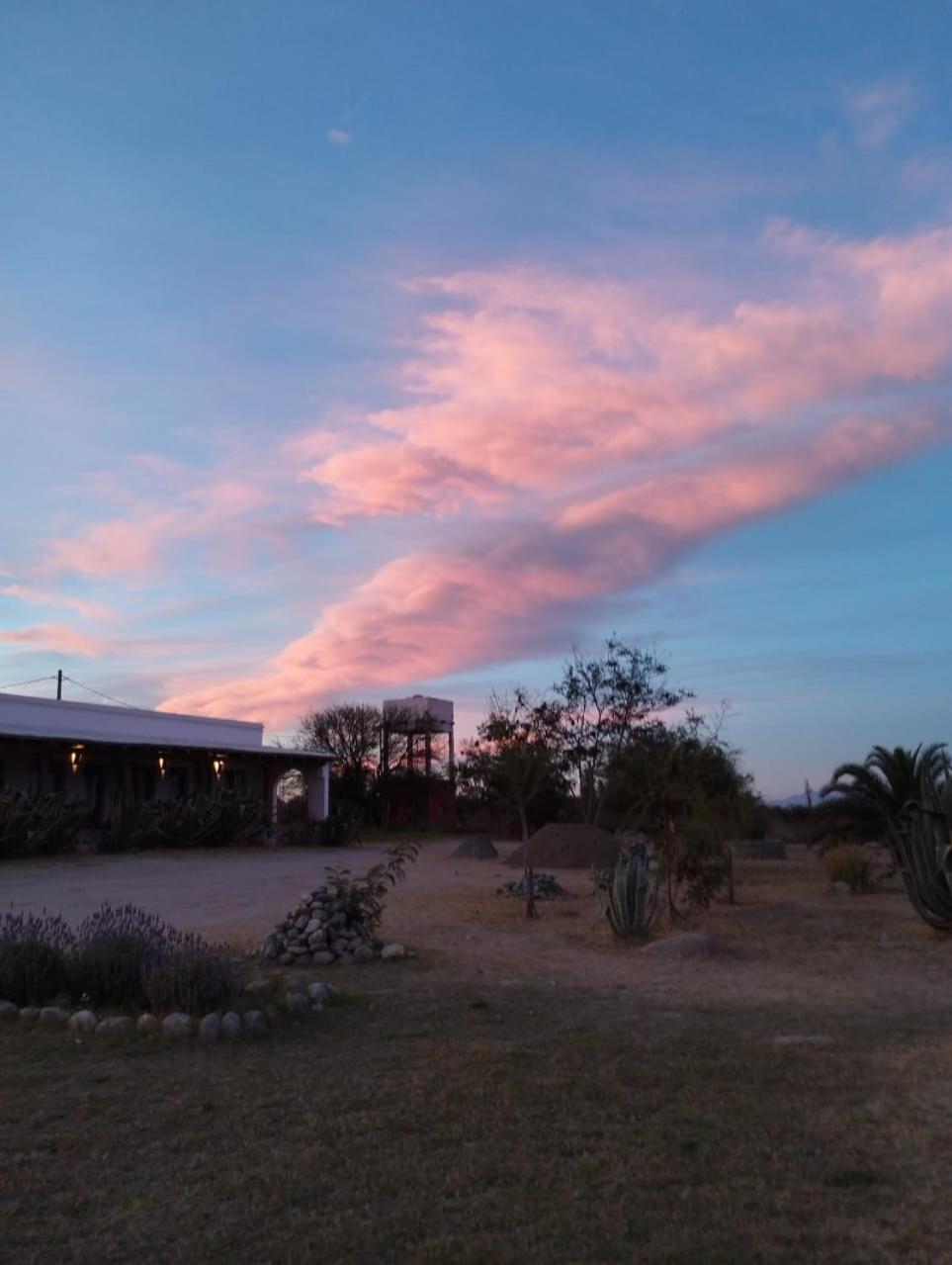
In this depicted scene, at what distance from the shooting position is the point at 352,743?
50.8 m

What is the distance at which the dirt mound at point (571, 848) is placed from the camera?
25281 mm

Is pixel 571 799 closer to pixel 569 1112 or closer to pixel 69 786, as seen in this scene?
pixel 69 786

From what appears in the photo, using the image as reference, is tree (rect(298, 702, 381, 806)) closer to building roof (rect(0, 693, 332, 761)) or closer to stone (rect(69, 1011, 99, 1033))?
building roof (rect(0, 693, 332, 761))

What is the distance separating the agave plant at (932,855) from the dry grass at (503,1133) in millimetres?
3410

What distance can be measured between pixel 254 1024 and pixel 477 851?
71.8 feet

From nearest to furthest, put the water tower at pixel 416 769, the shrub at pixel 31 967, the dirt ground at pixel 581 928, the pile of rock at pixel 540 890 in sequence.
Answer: the shrub at pixel 31 967 < the dirt ground at pixel 581 928 < the pile of rock at pixel 540 890 < the water tower at pixel 416 769

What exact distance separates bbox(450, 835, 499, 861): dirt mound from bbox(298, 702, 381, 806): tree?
19745 millimetres

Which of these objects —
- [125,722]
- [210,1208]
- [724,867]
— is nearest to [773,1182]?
[210,1208]

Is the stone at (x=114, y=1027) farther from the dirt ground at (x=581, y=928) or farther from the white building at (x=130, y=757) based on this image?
the white building at (x=130, y=757)

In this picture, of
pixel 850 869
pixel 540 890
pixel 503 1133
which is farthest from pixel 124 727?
pixel 503 1133

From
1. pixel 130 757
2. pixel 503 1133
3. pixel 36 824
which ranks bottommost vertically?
pixel 503 1133

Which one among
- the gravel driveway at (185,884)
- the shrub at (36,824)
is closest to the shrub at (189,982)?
the gravel driveway at (185,884)

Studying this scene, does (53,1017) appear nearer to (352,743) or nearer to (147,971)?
(147,971)

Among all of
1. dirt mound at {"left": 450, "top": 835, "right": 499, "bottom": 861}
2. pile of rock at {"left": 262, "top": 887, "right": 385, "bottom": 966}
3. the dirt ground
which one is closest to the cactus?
the dirt ground
